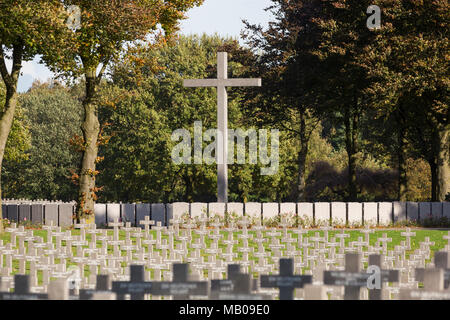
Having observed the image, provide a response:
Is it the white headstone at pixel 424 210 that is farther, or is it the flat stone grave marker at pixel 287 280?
the white headstone at pixel 424 210

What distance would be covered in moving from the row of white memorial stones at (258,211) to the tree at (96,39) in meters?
2.19

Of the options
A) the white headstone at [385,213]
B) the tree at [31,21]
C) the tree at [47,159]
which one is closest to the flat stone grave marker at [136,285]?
the tree at [31,21]

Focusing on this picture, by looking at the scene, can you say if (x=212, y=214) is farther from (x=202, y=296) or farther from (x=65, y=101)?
(x=65, y=101)

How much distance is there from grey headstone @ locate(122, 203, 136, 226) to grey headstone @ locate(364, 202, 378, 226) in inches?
400

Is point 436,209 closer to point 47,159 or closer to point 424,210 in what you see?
point 424,210

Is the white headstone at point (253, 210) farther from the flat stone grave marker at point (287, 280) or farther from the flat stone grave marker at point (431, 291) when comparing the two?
the flat stone grave marker at point (431, 291)

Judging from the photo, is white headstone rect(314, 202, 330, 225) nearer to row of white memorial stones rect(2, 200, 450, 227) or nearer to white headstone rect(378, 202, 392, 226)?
row of white memorial stones rect(2, 200, 450, 227)

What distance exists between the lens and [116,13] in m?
25.7

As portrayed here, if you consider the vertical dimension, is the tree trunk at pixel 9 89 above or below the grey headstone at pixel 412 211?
above

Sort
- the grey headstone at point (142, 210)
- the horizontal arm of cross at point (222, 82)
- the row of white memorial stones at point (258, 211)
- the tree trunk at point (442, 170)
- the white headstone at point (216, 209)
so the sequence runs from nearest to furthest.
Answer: the horizontal arm of cross at point (222, 82) < the white headstone at point (216, 209) < the row of white memorial stones at point (258, 211) < the grey headstone at point (142, 210) < the tree trunk at point (442, 170)

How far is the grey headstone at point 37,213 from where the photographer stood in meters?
32.5

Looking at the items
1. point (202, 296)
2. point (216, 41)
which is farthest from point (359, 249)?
point (216, 41)

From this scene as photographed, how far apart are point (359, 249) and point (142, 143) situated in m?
37.5
